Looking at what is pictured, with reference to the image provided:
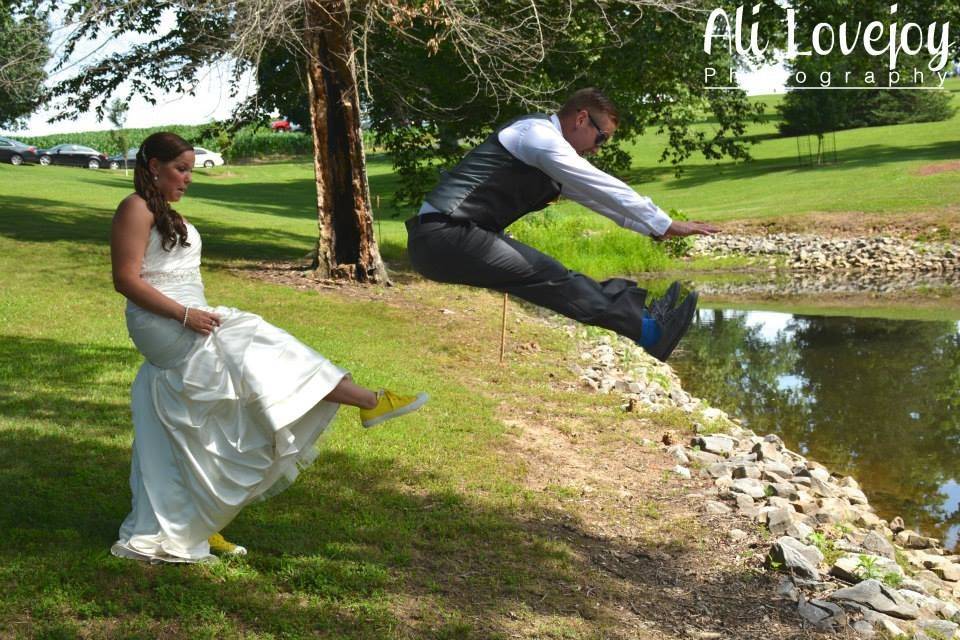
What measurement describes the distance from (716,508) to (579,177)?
330 centimetres

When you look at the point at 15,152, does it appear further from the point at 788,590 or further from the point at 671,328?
the point at 788,590

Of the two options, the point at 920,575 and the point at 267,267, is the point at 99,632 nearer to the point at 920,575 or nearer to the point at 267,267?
the point at 920,575

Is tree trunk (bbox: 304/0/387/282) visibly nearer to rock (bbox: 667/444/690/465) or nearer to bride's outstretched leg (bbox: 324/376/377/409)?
rock (bbox: 667/444/690/465)

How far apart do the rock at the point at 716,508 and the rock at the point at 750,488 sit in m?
0.40

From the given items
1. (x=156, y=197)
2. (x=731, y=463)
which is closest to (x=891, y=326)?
(x=731, y=463)

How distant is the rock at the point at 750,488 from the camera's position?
822 centimetres

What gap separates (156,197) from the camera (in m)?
5.20

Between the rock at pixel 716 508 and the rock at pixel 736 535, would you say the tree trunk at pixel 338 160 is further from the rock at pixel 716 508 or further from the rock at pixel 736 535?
the rock at pixel 736 535

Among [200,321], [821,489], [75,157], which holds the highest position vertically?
[75,157]

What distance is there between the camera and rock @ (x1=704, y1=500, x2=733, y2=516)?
7740mm

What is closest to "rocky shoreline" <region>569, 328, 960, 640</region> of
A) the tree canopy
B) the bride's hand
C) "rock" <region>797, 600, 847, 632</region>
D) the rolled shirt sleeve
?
"rock" <region>797, 600, 847, 632</region>

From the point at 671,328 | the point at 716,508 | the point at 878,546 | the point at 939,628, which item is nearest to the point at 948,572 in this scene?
the point at 878,546

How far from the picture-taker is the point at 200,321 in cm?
527

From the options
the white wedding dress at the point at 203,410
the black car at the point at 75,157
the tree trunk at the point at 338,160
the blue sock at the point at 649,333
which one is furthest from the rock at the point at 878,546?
the black car at the point at 75,157
